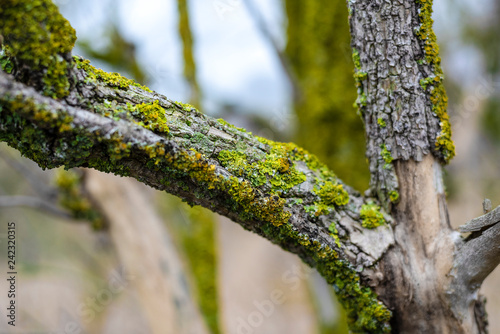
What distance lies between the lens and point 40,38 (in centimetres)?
94

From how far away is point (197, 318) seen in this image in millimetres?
2941

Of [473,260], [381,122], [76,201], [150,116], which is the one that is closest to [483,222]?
[473,260]

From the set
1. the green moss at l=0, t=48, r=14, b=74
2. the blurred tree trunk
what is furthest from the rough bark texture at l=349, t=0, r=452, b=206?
the blurred tree trunk

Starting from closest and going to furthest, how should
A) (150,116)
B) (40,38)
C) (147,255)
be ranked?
(40,38) → (150,116) → (147,255)

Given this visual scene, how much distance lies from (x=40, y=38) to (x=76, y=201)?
256 cm

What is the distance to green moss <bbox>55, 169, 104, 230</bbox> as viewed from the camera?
3201mm

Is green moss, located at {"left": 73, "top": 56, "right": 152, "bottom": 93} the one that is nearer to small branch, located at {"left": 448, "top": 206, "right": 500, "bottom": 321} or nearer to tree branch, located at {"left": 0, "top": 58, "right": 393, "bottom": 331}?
tree branch, located at {"left": 0, "top": 58, "right": 393, "bottom": 331}

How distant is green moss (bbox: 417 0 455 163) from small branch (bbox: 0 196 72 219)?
3053mm

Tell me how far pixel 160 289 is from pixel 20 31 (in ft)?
8.14

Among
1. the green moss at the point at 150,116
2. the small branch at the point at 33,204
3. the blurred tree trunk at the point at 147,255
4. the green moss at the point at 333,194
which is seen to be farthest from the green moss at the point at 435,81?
the small branch at the point at 33,204

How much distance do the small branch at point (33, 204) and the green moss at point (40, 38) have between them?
8.35 ft

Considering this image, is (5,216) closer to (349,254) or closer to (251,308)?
(251,308)

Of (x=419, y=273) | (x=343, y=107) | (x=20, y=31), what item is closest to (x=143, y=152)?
(x=20, y=31)

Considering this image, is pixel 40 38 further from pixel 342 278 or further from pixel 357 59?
pixel 342 278
